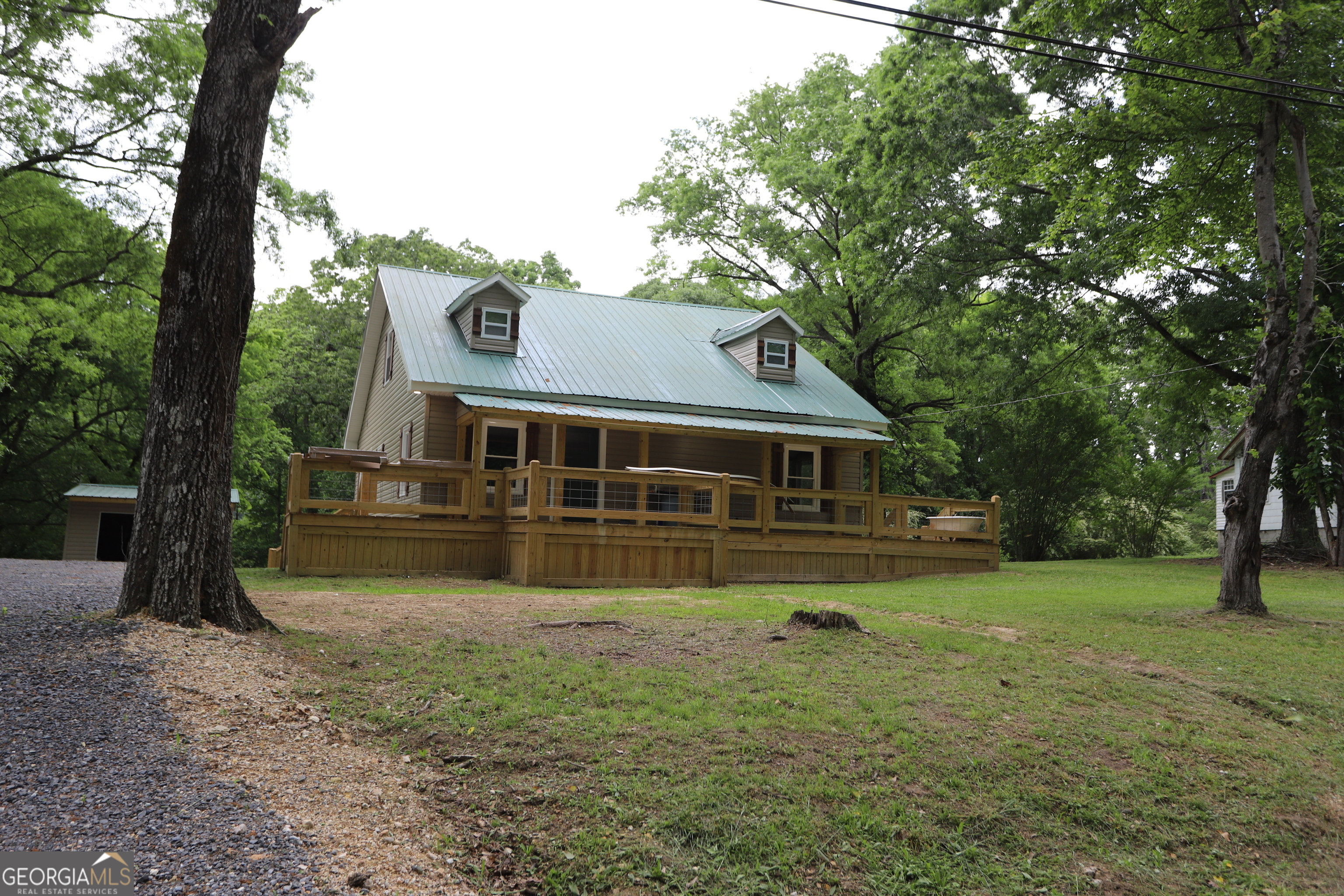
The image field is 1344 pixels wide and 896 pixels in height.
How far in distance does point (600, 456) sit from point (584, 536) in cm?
480

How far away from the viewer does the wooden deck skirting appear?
46.2 ft

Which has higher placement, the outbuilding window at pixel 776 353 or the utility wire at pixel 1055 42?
the utility wire at pixel 1055 42

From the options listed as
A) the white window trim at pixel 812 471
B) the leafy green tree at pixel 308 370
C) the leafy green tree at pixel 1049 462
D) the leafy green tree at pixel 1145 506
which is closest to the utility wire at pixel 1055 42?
the white window trim at pixel 812 471

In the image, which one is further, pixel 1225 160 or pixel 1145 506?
pixel 1145 506

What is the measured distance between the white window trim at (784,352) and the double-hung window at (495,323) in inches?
253

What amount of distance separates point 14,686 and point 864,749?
5010 mm

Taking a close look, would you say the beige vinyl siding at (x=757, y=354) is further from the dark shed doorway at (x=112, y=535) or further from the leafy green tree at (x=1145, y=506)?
the dark shed doorway at (x=112, y=535)

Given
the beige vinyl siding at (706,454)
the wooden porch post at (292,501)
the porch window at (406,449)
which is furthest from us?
the beige vinyl siding at (706,454)

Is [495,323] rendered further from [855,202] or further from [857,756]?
[857,756]

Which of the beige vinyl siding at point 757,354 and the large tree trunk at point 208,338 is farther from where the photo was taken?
the beige vinyl siding at point 757,354

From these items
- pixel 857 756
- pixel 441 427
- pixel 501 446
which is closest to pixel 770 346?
pixel 501 446

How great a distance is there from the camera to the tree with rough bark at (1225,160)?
36.9 feet

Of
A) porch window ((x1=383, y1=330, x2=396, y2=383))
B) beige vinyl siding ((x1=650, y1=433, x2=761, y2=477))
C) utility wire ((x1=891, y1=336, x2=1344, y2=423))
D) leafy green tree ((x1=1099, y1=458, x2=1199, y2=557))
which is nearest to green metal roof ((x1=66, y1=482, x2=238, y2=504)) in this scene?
porch window ((x1=383, y1=330, x2=396, y2=383))

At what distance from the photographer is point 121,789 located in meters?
3.99
